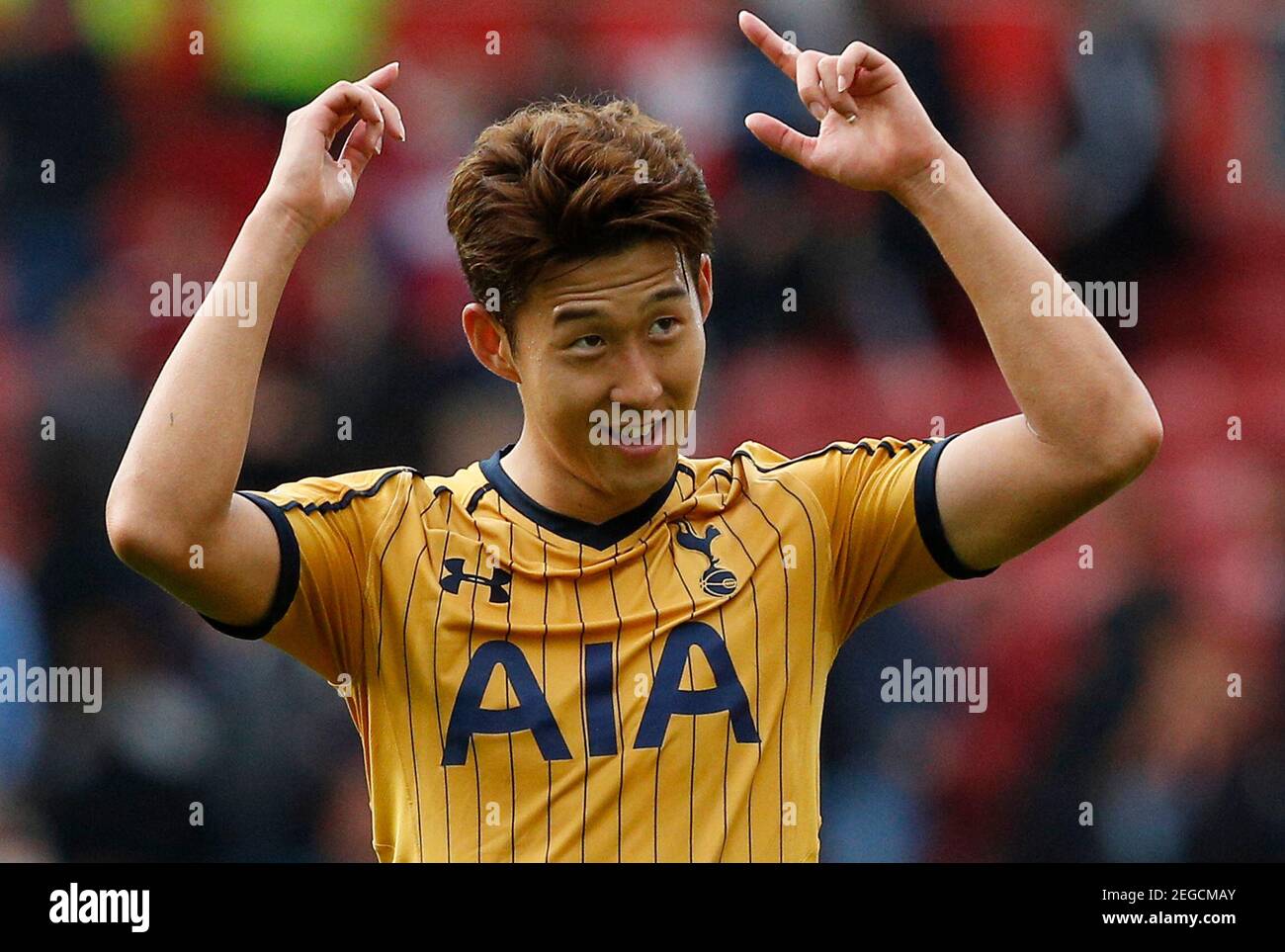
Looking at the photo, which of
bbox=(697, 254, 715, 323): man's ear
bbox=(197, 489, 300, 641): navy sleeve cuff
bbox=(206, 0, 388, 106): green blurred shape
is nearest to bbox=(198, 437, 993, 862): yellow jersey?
bbox=(197, 489, 300, 641): navy sleeve cuff

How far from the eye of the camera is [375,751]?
92.9 inches

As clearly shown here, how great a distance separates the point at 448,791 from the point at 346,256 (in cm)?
359

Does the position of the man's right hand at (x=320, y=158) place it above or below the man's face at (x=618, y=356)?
above

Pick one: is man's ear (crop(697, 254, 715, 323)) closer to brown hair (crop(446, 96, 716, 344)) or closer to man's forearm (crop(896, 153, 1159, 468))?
brown hair (crop(446, 96, 716, 344))

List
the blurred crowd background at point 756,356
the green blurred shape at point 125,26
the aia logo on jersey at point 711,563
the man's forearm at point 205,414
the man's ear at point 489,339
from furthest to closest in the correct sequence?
the green blurred shape at point 125,26
the blurred crowd background at point 756,356
the man's ear at point 489,339
the aia logo on jersey at point 711,563
the man's forearm at point 205,414

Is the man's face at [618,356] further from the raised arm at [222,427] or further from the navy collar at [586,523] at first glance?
the raised arm at [222,427]

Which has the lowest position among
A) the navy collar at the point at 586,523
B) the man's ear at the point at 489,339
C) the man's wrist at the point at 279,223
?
the navy collar at the point at 586,523

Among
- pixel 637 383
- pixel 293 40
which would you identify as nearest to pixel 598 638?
pixel 637 383

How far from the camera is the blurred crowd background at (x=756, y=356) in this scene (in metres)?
5.18

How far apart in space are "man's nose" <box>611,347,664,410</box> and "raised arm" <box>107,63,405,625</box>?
0.48 meters

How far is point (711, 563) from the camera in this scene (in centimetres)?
236

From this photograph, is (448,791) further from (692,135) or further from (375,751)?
(692,135)

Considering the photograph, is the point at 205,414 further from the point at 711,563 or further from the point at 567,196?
the point at 711,563

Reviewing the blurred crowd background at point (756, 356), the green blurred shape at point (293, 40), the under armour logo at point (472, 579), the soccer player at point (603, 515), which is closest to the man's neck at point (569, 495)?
the soccer player at point (603, 515)
